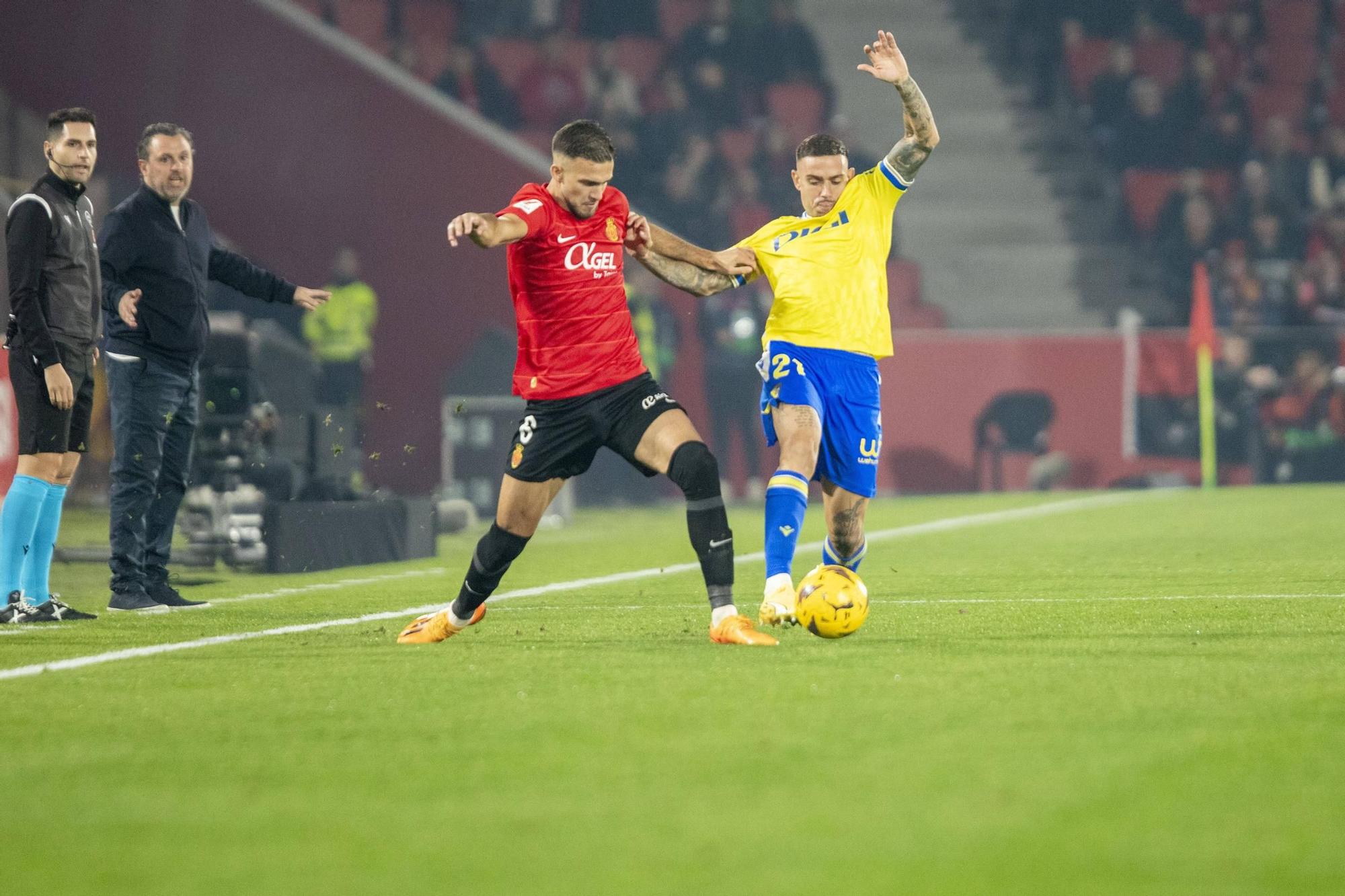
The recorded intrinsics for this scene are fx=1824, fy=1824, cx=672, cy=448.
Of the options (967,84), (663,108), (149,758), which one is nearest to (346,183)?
(663,108)

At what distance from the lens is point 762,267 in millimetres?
7160

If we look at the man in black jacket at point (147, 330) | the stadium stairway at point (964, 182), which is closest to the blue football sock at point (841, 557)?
the man in black jacket at point (147, 330)

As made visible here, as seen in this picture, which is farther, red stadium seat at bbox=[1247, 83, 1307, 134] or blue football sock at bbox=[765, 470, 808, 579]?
red stadium seat at bbox=[1247, 83, 1307, 134]

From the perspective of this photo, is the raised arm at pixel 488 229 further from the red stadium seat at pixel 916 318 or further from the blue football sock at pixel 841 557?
the red stadium seat at pixel 916 318

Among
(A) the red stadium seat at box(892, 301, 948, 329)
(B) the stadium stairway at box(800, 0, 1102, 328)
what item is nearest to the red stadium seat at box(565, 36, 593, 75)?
(B) the stadium stairway at box(800, 0, 1102, 328)

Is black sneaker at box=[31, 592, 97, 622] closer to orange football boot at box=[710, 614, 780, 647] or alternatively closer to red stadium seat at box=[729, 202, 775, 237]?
orange football boot at box=[710, 614, 780, 647]

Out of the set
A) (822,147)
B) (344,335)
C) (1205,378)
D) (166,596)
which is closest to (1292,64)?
(1205,378)

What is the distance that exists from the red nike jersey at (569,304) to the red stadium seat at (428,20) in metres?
16.0

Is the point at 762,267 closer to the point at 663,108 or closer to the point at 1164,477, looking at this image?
the point at 1164,477

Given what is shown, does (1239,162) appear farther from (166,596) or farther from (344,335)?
(166,596)

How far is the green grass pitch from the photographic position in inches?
125

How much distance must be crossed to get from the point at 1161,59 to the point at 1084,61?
96cm

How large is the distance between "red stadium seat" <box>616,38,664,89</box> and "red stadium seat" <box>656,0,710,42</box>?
0.92 ft

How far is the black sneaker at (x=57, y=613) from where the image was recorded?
7.53m
